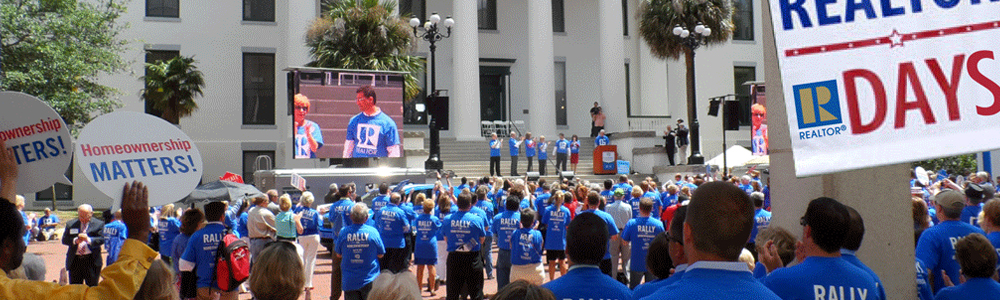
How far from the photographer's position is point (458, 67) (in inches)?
1283

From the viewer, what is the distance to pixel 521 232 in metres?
10.6

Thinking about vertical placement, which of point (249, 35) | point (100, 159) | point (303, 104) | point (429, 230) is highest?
point (249, 35)

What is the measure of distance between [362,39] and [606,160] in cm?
944

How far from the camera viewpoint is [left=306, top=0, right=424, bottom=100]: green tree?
89.9 feet

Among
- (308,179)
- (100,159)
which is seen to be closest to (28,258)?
(100,159)

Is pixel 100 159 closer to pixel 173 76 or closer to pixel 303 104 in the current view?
pixel 303 104

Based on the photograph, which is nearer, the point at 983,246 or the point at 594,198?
the point at 983,246

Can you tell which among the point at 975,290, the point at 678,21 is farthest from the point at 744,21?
the point at 975,290

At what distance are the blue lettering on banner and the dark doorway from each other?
1336 inches

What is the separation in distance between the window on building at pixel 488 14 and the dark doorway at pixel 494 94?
1.95 m

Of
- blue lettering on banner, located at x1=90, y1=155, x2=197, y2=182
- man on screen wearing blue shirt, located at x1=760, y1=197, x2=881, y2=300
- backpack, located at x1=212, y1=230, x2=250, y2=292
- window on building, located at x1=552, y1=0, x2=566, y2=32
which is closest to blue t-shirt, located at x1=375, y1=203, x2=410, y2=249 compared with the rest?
backpack, located at x1=212, y1=230, x2=250, y2=292

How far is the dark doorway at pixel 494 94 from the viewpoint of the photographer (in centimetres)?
3778

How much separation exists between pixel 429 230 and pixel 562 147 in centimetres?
1748

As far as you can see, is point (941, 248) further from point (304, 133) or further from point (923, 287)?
point (304, 133)
